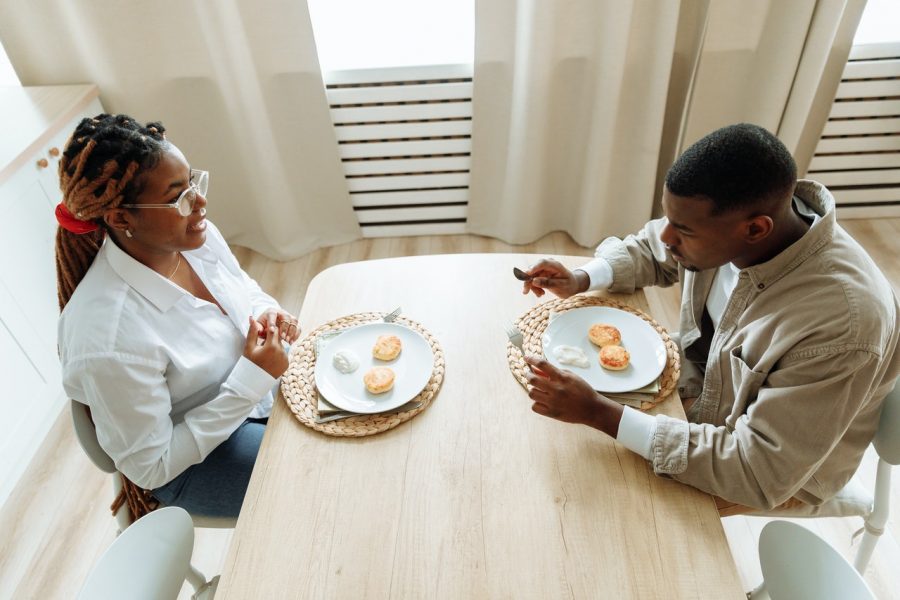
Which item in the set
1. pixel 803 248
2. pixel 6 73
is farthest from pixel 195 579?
pixel 6 73

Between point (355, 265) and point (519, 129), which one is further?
point (519, 129)

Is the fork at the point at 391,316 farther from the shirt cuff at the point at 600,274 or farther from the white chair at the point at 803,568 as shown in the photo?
the white chair at the point at 803,568

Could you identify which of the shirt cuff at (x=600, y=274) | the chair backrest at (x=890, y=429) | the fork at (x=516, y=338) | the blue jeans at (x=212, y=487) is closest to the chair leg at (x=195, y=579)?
the blue jeans at (x=212, y=487)

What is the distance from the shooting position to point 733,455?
0.95 metres

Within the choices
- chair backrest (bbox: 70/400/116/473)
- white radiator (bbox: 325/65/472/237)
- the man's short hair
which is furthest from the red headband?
white radiator (bbox: 325/65/472/237)

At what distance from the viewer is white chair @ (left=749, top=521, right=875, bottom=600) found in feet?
2.91

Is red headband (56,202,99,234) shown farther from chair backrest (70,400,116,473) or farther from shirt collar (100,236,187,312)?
chair backrest (70,400,116,473)

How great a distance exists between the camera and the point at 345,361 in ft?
3.85

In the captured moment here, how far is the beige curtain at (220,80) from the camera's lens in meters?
2.10

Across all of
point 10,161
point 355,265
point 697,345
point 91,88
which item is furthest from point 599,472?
point 91,88

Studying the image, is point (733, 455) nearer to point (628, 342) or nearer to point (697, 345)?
point (628, 342)

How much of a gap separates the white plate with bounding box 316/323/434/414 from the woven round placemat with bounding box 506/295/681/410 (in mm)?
174

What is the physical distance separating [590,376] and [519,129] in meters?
1.46

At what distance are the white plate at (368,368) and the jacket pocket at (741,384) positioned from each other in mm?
553
